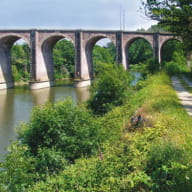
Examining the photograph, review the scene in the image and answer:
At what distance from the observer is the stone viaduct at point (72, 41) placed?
144ft

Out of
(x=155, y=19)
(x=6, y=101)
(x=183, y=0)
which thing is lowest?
(x=6, y=101)

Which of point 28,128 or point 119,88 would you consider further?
point 119,88

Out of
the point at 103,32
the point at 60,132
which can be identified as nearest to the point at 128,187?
the point at 60,132

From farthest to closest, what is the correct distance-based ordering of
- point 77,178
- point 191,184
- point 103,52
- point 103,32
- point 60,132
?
1. point 103,52
2. point 103,32
3. point 60,132
4. point 77,178
5. point 191,184

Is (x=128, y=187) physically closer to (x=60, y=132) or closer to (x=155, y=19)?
(x=60, y=132)

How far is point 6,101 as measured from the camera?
109ft

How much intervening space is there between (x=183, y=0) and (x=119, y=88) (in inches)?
281

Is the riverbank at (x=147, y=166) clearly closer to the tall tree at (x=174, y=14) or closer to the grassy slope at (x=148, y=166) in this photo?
the grassy slope at (x=148, y=166)

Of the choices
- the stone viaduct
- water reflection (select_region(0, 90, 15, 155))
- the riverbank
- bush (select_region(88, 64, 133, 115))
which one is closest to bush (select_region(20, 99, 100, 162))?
the riverbank

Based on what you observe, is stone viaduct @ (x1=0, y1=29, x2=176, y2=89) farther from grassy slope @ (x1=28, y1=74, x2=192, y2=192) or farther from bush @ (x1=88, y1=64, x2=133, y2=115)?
grassy slope @ (x1=28, y1=74, x2=192, y2=192)

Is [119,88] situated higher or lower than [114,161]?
higher

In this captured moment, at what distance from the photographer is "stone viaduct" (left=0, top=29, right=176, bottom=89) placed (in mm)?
43969

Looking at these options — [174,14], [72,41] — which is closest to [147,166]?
[174,14]

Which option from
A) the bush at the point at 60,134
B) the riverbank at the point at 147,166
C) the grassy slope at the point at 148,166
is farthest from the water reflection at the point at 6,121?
the grassy slope at the point at 148,166
